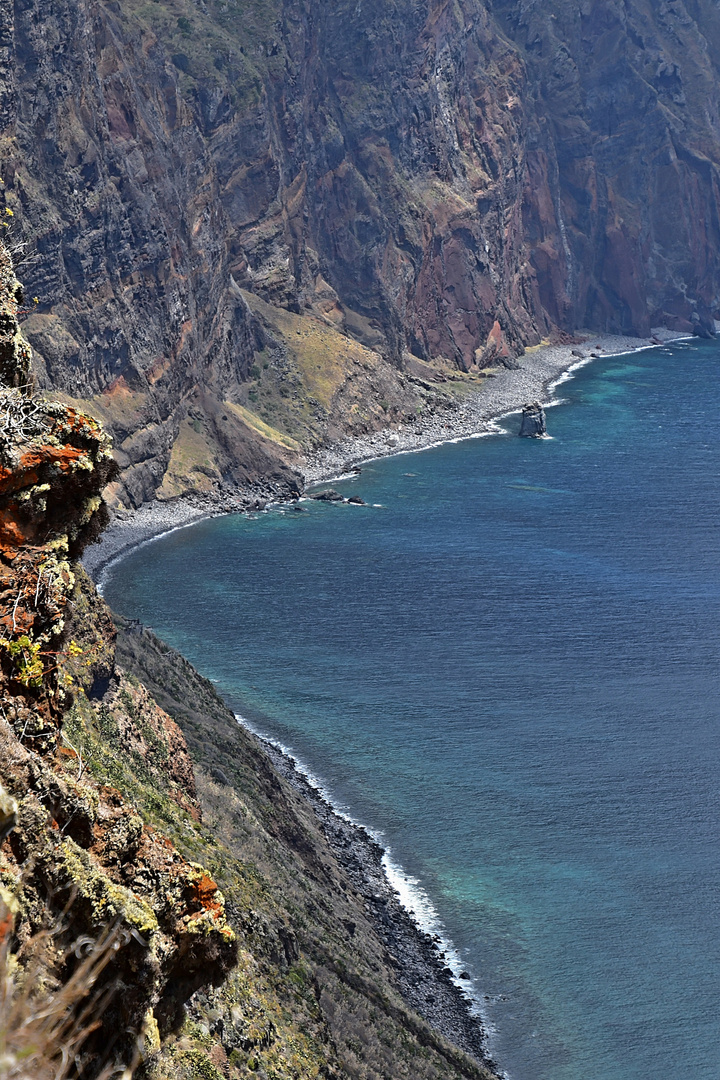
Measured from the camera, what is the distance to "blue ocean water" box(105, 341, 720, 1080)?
62.2 m

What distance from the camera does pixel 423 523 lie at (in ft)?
486

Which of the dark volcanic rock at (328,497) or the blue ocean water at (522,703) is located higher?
the dark volcanic rock at (328,497)

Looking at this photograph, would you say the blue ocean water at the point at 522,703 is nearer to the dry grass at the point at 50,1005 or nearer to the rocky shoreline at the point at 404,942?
the rocky shoreline at the point at 404,942

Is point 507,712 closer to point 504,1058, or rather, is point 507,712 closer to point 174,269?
point 504,1058

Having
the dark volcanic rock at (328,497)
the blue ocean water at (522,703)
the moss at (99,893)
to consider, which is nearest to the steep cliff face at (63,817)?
the moss at (99,893)

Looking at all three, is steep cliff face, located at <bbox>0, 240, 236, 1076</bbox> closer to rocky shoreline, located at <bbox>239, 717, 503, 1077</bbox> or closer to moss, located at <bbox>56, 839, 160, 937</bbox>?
moss, located at <bbox>56, 839, 160, 937</bbox>

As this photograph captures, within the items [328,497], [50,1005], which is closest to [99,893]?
[50,1005]

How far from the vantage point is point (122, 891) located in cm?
1672

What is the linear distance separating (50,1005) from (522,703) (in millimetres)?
85162

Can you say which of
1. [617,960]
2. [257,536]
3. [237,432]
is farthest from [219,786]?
[237,432]

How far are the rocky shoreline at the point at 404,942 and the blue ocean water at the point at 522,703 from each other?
1.35m

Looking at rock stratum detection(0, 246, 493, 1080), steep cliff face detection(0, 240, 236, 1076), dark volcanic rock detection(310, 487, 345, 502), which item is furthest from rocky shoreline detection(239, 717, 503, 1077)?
dark volcanic rock detection(310, 487, 345, 502)

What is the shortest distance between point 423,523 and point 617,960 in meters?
88.4

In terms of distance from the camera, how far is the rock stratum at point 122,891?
585 inches
